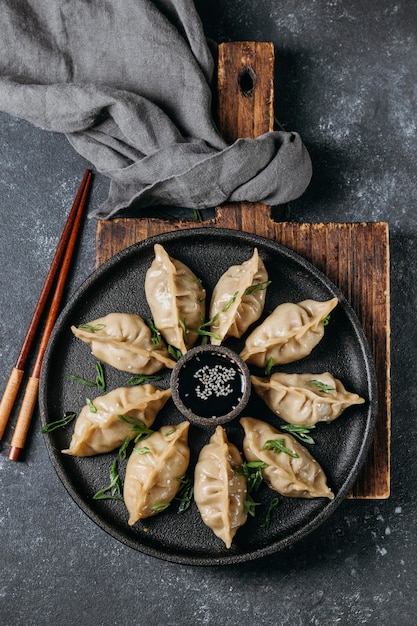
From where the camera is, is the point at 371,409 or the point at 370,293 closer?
the point at 371,409

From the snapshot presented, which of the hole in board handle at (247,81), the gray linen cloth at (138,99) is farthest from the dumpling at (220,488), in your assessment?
the hole in board handle at (247,81)

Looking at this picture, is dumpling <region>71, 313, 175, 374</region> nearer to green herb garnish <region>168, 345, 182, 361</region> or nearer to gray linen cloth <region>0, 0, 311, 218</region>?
green herb garnish <region>168, 345, 182, 361</region>

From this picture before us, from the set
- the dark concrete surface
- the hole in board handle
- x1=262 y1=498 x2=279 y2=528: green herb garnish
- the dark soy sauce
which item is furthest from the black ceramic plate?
the hole in board handle

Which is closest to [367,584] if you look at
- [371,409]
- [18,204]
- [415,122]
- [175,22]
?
[371,409]

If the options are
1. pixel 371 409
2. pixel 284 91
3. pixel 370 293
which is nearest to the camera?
pixel 371 409

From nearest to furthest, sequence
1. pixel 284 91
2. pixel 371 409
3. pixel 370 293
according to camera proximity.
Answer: pixel 371 409
pixel 370 293
pixel 284 91

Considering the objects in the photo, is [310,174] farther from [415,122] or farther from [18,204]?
[18,204]
